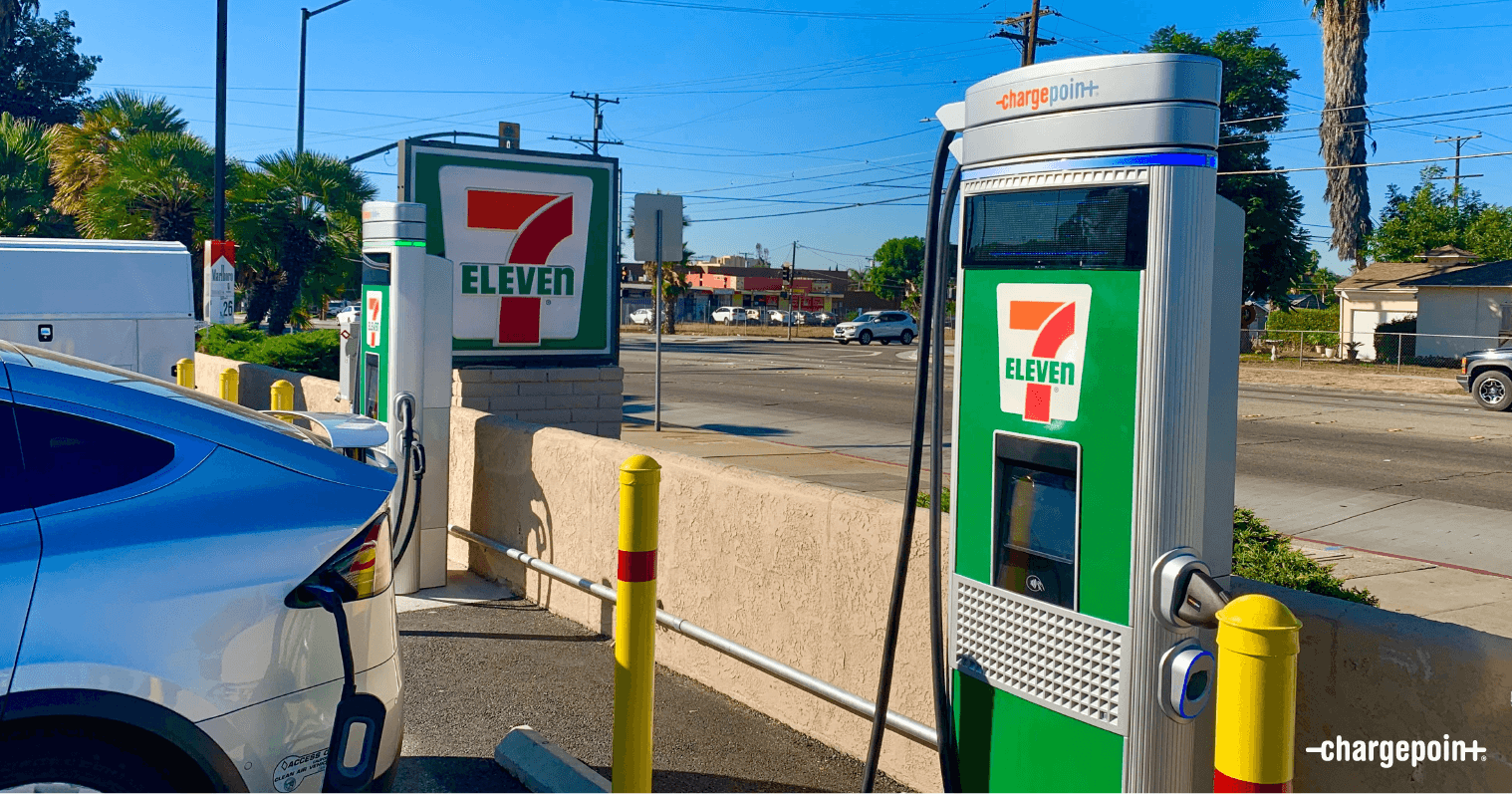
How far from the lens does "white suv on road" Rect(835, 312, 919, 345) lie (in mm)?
53688

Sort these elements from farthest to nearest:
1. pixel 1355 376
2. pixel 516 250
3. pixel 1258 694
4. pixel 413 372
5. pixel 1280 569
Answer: pixel 1355 376
pixel 516 250
pixel 413 372
pixel 1280 569
pixel 1258 694

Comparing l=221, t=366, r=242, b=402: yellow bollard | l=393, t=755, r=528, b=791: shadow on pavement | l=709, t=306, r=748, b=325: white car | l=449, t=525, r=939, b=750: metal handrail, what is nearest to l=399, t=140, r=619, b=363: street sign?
l=221, t=366, r=242, b=402: yellow bollard

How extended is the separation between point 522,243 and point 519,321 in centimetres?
60

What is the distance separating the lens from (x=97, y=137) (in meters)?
26.9

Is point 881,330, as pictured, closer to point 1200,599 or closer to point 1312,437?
point 1312,437

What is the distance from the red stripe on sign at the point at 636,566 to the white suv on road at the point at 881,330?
165 feet

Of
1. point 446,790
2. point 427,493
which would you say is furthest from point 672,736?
point 427,493

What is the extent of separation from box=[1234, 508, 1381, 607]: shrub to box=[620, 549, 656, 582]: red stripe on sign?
2.75 m

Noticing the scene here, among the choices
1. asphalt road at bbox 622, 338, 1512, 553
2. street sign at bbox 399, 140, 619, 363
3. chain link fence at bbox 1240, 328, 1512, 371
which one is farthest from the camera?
chain link fence at bbox 1240, 328, 1512, 371

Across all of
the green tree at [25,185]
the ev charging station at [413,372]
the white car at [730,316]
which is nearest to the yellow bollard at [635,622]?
the ev charging station at [413,372]

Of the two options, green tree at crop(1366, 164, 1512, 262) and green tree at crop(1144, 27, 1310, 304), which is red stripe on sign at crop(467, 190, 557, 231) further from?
green tree at crop(1366, 164, 1512, 262)

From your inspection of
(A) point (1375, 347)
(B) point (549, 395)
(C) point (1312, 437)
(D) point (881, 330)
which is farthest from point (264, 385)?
(D) point (881, 330)

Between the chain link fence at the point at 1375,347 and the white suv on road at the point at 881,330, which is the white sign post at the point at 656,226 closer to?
the chain link fence at the point at 1375,347

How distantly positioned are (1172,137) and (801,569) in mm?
2550
